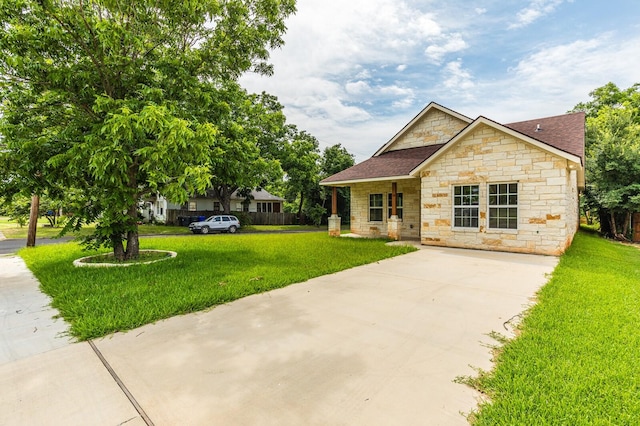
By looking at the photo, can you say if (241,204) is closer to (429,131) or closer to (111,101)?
(429,131)

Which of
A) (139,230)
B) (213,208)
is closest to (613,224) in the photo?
(139,230)

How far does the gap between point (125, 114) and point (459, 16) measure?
10290mm

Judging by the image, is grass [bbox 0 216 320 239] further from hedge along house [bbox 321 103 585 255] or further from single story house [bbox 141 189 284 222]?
hedge along house [bbox 321 103 585 255]

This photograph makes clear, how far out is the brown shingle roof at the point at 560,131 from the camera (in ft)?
36.5

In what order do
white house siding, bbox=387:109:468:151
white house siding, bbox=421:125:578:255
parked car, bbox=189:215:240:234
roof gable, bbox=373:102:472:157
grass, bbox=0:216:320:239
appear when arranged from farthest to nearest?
parked car, bbox=189:215:240:234
grass, bbox=0:216:320:239
white house siding, bbox=387:109:468:151
roof gable, bbox=373:102:472:157
white house siding, bbox=421:125:578:255

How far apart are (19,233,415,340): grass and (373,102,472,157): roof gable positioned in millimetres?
8544

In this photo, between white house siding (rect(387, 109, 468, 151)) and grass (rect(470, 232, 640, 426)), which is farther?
white house siding (rect(387, 109, 468, 151))

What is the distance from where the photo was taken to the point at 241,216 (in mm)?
28516

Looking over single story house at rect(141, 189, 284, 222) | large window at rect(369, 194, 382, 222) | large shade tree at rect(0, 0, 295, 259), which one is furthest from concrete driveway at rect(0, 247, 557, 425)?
single story house at rect(141, 189, 284, 222)

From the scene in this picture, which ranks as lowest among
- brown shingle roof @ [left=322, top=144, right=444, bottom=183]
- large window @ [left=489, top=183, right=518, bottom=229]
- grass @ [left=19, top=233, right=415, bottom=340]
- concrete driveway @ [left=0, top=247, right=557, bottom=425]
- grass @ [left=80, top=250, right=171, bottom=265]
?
concrete driveway @ [left=0, top=247, right=557, bottom=425]

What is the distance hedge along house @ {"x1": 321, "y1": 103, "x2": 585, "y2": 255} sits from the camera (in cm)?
979

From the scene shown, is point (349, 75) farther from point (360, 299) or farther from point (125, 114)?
point (360, 299)

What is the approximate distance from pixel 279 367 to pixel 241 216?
2652cm

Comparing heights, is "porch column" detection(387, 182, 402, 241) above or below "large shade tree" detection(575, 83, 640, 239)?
below
